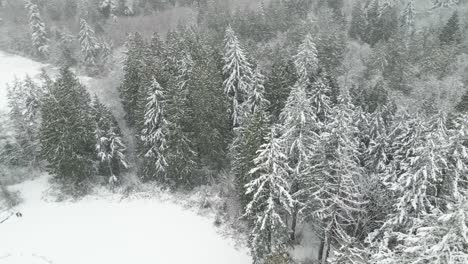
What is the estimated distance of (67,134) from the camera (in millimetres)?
35562

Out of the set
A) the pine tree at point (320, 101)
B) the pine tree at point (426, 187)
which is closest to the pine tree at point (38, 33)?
the pine tree at point (320, 101)

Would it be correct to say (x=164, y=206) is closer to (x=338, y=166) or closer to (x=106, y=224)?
(x=106, y=224)

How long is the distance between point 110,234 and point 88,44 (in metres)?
35.2

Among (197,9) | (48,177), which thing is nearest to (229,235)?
(48,177)

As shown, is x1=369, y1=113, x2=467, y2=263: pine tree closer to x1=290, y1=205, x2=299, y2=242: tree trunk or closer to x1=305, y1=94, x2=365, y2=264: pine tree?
x1=305, y1=94, x2=365, y2=264: pine tree

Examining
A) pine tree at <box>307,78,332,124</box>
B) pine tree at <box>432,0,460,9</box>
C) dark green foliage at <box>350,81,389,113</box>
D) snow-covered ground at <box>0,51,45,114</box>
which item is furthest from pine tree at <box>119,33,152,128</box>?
pine tree at <box>432,0,460,9</box>

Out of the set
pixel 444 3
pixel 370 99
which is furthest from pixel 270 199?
pixel 444 3

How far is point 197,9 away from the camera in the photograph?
246ft

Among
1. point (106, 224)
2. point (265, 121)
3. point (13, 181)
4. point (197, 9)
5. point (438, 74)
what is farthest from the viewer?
point (197, 9)

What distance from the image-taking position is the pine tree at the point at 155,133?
3447 cm

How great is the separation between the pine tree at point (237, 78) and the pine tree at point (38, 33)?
39476 mm

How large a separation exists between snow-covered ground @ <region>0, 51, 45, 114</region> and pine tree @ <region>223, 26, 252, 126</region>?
3736cm

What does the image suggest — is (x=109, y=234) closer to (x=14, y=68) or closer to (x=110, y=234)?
(x=110, y=234)

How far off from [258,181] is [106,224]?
764 inches
